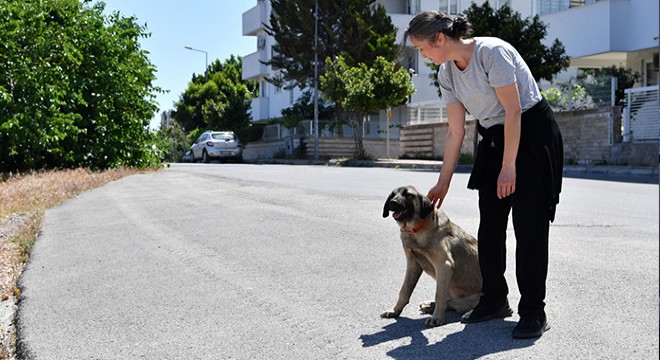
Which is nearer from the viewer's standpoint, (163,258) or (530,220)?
(530,220)

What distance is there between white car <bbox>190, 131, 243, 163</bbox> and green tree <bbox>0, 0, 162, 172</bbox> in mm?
14616

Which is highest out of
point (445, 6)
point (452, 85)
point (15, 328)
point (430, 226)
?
point (445, 6)

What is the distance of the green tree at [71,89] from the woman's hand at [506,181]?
15.7 m

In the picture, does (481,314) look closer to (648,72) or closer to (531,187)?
(531,187)

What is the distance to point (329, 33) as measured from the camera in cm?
3816

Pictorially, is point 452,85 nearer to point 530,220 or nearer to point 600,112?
point 530,220

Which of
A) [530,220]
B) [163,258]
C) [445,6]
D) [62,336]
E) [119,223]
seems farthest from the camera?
[445,6]

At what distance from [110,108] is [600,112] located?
14.4m

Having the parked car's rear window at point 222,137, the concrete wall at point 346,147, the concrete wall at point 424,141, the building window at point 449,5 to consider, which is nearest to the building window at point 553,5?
the concrete wall at point 424,141

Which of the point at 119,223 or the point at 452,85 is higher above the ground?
the point at 452,85

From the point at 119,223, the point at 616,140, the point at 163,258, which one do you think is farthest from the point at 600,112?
the point at 163,258

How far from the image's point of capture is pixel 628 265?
6508 millimetres

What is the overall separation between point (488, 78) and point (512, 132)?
0.30 m

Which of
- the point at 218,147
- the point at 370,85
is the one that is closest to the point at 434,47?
the point at 370,85
